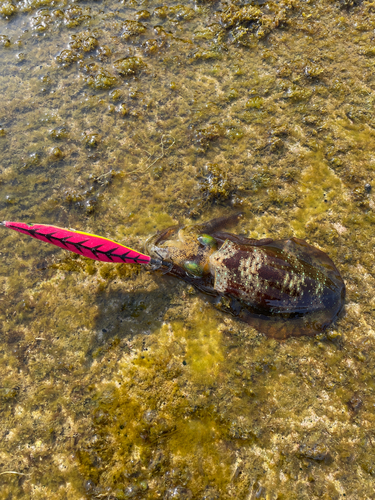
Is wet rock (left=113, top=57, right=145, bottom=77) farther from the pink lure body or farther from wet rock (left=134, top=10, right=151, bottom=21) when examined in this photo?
the pink lure body

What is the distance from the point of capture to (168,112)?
16.6 feet

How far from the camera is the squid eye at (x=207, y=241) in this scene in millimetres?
4020

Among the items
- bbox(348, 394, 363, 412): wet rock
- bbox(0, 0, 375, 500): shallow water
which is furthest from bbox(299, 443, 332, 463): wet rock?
bbox(348, 394, 363, 412): wet rock

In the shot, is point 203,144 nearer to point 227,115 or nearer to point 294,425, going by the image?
point 227,115

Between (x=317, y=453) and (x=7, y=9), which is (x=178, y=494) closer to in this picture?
(x=317, y=453)

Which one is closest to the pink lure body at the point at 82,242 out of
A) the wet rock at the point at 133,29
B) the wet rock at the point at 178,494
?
the wet rock at the point at 178,494

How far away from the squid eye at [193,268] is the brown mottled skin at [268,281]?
13 millimetres

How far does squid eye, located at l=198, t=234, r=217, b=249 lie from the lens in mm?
4020

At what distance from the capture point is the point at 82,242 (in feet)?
11.4

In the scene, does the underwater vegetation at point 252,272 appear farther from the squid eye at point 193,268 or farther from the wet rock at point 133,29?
the wet rock at point 133,29

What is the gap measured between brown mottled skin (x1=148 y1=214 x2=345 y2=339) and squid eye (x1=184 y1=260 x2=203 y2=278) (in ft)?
0.04

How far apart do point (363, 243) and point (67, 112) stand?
5.17 m

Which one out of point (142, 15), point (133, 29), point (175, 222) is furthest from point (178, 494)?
point (142, 15)

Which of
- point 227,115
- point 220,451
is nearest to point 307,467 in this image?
point 220,451
